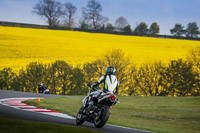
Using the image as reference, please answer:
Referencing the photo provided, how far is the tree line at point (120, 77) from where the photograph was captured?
3319 cm

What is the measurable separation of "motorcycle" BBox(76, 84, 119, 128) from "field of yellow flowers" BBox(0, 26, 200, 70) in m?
26.7

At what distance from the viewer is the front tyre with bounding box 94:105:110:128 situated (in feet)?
29.6

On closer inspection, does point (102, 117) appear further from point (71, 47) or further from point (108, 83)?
point (71, 47)

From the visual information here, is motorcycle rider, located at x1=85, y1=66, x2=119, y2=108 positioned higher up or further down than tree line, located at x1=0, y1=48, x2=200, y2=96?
higher up

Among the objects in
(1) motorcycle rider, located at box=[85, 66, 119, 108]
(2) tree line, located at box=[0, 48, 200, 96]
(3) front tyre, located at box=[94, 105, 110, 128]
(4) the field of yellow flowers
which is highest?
(1) motorcycle rider, located at box=[85, 66, 119, 108]

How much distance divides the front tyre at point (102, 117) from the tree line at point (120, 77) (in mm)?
23591

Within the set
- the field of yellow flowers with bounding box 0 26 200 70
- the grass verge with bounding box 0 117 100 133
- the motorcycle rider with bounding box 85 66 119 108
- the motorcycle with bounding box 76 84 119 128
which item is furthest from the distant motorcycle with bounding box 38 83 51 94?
the grass verge with bounding box 0 117 100 133

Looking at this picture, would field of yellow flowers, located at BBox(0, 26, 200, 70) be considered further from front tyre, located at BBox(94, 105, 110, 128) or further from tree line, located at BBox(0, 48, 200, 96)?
front tyre, located at BBox(94, 105, 110, 128)

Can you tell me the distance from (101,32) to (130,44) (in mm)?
10671

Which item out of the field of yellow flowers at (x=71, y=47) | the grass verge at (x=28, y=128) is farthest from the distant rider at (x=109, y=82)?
the field of yellow flowers at (x=71, y=47)

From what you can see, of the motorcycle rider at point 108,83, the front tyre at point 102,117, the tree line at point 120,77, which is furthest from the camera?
the tree line at point 120,77

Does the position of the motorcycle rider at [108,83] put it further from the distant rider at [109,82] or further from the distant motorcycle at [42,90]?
the distant motorcycle at [42,90]

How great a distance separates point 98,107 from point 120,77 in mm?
30801

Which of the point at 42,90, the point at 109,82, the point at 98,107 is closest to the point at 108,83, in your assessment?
the point at 109,82
